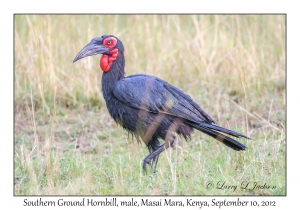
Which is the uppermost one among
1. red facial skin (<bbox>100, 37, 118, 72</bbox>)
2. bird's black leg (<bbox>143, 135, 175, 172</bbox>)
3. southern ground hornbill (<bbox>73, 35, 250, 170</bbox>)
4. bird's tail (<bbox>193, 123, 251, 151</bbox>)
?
red facial skin (<bbox>100, 37, 118, 72</bbox>)

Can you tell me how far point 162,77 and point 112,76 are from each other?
9.01ft

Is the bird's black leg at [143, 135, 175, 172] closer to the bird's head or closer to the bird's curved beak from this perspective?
the bird's head

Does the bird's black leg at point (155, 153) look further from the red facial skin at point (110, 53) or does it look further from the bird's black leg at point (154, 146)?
the red facial skin at point (110, 53)

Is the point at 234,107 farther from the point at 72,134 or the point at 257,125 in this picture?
the point at 72,134

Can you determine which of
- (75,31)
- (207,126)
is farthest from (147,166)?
(75,31)

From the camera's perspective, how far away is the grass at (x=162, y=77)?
5.80 meters

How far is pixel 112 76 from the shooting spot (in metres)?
6.29

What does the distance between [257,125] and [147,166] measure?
194 cm

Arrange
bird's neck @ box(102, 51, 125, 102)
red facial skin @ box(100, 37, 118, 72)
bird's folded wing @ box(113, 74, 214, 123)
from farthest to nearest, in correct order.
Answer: red facial skin @ box(100, 37, 118, 72) < bird's neck @ box(102, 51, 125, 102) < bird's folded wing @ box(113, 74, 214, 123)

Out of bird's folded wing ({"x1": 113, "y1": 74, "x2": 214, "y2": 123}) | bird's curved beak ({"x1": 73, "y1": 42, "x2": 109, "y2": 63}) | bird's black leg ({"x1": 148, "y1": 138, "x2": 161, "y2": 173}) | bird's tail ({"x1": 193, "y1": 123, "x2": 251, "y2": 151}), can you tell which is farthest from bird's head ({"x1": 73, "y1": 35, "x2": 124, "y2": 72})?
bird's tail ({"x1": 193, "y1": 123, "x2": 251, "y2": 151})

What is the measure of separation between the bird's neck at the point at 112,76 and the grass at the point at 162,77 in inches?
21.3

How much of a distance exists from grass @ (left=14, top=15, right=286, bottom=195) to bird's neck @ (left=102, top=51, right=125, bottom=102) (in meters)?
0.54

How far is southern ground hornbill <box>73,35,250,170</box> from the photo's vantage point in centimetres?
607

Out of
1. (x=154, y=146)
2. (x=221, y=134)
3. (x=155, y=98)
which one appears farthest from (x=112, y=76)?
(x=221, y=134)
